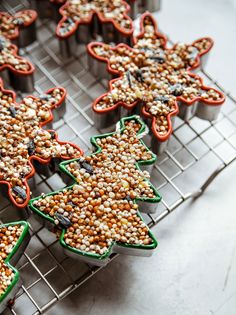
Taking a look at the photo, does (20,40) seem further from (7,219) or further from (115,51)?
(7,219)

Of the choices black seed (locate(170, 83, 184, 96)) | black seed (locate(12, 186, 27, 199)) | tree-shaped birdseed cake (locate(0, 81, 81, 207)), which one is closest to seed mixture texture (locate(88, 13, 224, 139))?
black seed (locate(170, 83, 184, 96))

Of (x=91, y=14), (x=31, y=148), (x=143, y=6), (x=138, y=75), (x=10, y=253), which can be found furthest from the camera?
(x=143, y=6)

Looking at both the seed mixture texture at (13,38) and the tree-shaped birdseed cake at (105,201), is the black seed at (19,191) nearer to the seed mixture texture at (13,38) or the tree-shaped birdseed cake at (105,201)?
the tree-shaped birdseed cake at (105,201)

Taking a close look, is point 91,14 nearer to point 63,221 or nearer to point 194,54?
point 194,54

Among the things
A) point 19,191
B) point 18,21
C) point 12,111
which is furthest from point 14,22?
point 19,191

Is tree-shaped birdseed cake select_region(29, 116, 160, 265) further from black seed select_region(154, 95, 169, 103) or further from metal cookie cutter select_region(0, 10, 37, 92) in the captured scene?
metal cookie cutter select_region(0, 10, 37, 92)

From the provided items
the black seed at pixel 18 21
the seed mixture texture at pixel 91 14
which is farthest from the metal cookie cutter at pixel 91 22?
the black seed at pixel 18 21

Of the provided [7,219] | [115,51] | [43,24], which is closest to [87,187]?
[7,219]
